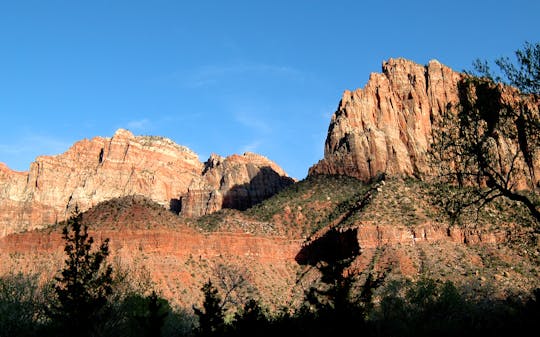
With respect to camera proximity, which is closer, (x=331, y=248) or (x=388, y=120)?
(x=331, y=248)

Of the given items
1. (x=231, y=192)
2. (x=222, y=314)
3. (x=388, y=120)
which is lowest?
(x=222, y=314)

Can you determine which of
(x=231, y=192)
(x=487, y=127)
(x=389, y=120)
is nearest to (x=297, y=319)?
(x=487, y=127)

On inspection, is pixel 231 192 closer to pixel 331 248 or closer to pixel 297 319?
pixel 331 248

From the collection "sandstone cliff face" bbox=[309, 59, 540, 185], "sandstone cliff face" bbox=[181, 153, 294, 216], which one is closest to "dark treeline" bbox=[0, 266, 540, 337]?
"sandstone cliff face" bbox=[309, 59, 540, 185]

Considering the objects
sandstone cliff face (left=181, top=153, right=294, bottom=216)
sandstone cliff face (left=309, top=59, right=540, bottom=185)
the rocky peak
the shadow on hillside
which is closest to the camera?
the shadow on hillside

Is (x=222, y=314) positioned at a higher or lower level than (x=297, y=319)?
higher

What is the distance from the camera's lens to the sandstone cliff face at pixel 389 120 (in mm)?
128250

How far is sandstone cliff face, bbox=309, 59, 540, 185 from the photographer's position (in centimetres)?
12825

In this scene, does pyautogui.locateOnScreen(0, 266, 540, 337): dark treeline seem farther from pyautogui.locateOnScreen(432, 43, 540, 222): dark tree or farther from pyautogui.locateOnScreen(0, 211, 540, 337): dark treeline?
pyautogui.locateOnScreen(432, 43, 540, 222): dark tree

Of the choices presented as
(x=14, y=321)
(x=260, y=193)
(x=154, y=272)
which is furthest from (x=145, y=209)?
(x=260, y=193)

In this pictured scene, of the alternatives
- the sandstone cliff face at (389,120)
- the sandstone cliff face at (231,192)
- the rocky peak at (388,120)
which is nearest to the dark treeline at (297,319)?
the sandstone cliff face at (389,120)

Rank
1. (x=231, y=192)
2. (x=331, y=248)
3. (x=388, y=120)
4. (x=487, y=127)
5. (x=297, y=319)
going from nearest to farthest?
(x=487, y=127) → (x=297, y=319) → (x=331, y=248) → (x=388, y=120) → (x=231, y=192)

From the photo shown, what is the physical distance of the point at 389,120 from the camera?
5512 inches

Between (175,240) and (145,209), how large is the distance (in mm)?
10537
